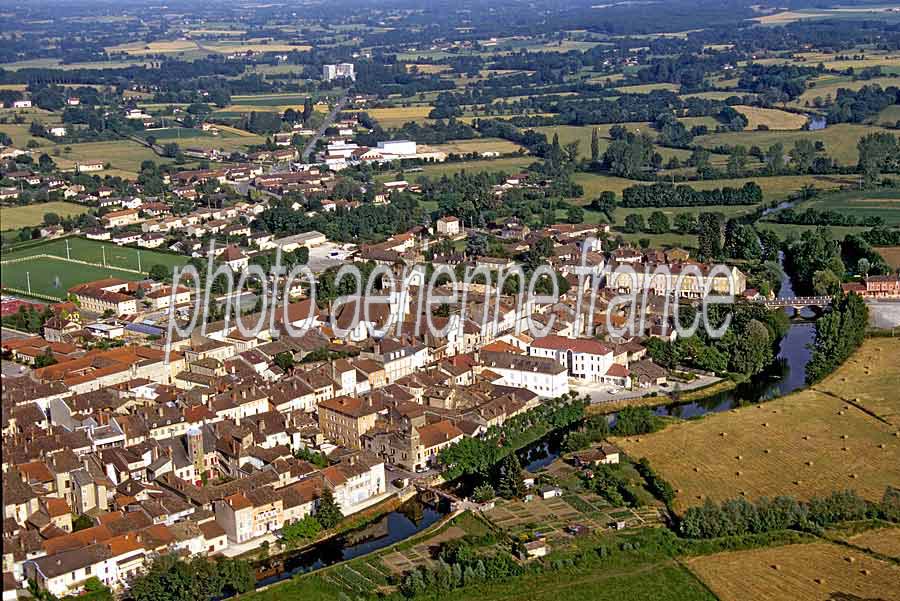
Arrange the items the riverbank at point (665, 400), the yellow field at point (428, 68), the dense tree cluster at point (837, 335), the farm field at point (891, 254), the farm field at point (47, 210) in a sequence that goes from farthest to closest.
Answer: the yellow field at point (428, 68), the farm field at point (47, 210), the farm field at point (891, 254), the dense tree cluster at point (837, 335), the riverbank at point (665, 400)

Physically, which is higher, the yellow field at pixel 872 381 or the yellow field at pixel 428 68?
the yellow field at pixel 872 381

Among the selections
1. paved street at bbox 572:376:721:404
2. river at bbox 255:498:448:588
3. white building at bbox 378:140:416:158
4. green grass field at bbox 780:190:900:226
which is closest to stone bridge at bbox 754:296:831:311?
paved street at bbox 572:376:721:404

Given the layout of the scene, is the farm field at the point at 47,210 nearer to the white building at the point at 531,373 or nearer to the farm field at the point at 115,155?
the farm field at the point at 115,155

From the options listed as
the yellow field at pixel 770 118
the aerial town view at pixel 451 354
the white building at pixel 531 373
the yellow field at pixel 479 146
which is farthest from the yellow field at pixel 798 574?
the yellow field at pixel 770 118

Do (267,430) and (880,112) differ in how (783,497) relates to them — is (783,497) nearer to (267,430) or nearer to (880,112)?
(267,430)

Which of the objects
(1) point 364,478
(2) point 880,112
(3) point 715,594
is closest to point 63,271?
(1) point 364,478

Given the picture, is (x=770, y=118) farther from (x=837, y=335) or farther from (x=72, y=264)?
(x=72, y=264)
